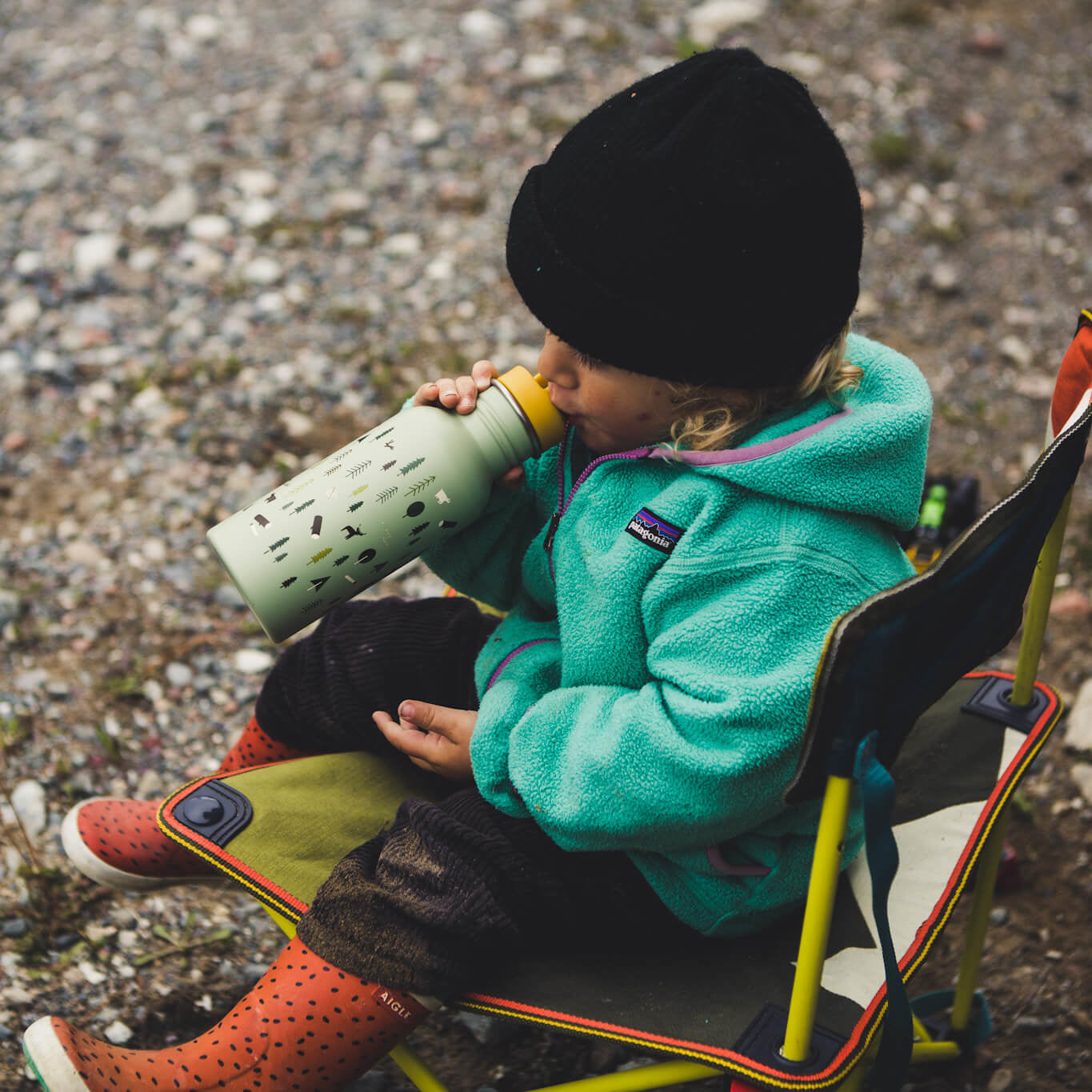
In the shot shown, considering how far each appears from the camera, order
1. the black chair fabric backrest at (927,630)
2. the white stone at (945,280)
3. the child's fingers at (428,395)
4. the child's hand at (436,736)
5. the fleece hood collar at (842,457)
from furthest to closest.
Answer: the white stone at (945,280) → the child's hand at (436,736) → the child's fingers at (428,395) → the fleece hood collar at (842,457) → the black chair fabric backrest at (927,630)

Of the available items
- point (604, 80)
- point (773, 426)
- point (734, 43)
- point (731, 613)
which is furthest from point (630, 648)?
point (734, 43)

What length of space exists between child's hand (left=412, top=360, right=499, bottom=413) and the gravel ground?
429 millimetres

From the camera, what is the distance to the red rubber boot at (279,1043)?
1.78 meters

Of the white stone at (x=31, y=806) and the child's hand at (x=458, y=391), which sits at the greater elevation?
the child's hand at (x=458, y=391)

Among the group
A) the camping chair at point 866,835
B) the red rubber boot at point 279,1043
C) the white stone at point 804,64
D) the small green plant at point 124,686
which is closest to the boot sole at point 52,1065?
the red rubber boot at point 279,1043

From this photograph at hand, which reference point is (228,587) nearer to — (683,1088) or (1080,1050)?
(683,1088)

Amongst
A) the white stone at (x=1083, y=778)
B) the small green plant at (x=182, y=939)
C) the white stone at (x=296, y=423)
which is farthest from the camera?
the white stone at (x=296, y=423)

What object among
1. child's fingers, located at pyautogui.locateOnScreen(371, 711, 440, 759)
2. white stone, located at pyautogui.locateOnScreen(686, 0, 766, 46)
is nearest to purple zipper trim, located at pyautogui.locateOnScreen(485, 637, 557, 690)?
child's fingers, located at pyautogui.locateOnScreen(371, 711, 440, 759)

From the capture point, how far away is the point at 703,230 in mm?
1579

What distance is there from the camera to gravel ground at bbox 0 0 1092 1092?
8.30 feet

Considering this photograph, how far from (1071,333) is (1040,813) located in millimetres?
2003

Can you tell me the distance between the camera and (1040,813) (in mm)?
2885

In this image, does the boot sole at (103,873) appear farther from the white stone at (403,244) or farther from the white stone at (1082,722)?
the white stone at (403,244)

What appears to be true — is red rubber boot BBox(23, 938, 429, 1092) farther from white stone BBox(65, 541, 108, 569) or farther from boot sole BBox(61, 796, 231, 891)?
white stone BBox(65, 541, 108, 569)
